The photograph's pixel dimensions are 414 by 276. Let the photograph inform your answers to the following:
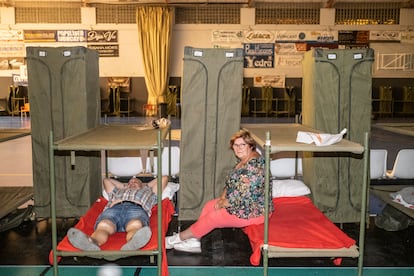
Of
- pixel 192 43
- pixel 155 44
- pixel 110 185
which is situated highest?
pixel 192 43

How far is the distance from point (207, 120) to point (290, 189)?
1065 millimetres

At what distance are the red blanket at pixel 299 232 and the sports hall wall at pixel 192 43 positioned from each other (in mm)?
12184

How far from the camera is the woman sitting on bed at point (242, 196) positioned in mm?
3514

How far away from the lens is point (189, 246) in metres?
3.82

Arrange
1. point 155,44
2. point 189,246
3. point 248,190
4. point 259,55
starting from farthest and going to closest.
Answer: point 259,55, point 155,44, point 189,246, point 248,190

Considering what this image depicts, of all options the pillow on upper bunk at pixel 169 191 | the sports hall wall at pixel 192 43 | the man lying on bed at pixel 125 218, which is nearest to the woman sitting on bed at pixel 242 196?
the man lying on bed at pixel 125 218

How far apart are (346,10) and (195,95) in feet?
42.4

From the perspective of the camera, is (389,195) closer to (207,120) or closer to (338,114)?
(338,114)

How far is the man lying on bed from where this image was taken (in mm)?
3070

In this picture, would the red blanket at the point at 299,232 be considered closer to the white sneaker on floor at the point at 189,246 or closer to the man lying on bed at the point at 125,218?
the white sneaker on floor at the point at 189,246

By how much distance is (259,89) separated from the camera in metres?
15.9

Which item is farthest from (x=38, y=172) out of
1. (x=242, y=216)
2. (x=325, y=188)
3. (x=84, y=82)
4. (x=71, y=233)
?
(x=325, y=188)

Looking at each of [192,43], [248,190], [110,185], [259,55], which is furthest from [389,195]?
[192,43]

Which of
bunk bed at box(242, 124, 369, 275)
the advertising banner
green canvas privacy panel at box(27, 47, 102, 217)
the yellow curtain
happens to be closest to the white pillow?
bunk bed at box(242, 124, 369, 275)
